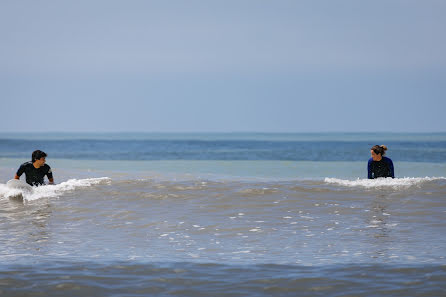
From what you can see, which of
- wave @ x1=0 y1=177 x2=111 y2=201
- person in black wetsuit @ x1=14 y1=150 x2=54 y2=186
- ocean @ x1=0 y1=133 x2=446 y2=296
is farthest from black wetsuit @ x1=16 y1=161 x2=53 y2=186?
ocean @ x1=0 y1=133 x2=446 y2=296

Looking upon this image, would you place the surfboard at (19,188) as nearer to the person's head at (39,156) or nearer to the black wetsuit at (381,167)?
the person's head at (39,156)

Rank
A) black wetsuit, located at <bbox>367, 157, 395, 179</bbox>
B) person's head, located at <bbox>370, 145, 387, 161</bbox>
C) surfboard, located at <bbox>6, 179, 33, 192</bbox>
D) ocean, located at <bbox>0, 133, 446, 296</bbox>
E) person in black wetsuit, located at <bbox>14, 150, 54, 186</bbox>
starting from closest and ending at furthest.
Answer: ocean, located at <bbox>0, 133, 446, 296</bbox>, surfboard, located at <bbox>6, 179, 33, 192</bbox>, person in black wetsuit, located at <bbox>14, 150, 54, 186</bbox>, person's head, located at <bbox>370, 145, 387, 161</bbox>, black wetsuit, located at <bbox>367, 157, 395, 179</bbox>

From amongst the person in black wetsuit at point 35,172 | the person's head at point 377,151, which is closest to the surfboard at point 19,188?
the person in black wetsuit at point 35,172

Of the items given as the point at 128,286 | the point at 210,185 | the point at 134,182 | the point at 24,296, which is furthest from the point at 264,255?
the point at 134,182

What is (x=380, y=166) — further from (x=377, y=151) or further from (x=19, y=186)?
(x=19, y=186)

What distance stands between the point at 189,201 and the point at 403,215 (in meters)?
5.53

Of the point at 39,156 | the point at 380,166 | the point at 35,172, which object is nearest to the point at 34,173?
the point at 35,172

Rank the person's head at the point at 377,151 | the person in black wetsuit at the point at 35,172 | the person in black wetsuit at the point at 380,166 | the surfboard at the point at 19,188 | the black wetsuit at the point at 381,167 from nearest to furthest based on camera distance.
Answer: the surfboard at the point at 19,188 < the person in black wetsuit at the point at 35,172 < the person's head at the point at 377,151 < the person in black wetsuit at the point at 380,166 < the black wetsuit at the point at 381,167

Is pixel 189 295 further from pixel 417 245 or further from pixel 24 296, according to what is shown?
pixel 417 245

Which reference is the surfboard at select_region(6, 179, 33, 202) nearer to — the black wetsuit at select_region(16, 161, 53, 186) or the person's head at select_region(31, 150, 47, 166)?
the black wetsuit at select_region(16, 161, 53, 186)

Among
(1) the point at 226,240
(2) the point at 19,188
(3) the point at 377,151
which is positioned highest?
(3) the point at 377,151

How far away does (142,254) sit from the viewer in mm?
9039

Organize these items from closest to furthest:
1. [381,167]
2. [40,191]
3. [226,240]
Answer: [226,240], [40,191], [381,167]

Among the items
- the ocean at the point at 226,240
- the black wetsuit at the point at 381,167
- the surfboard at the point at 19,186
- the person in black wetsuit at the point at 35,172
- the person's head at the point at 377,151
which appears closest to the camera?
the ocean at the point at 226,240
